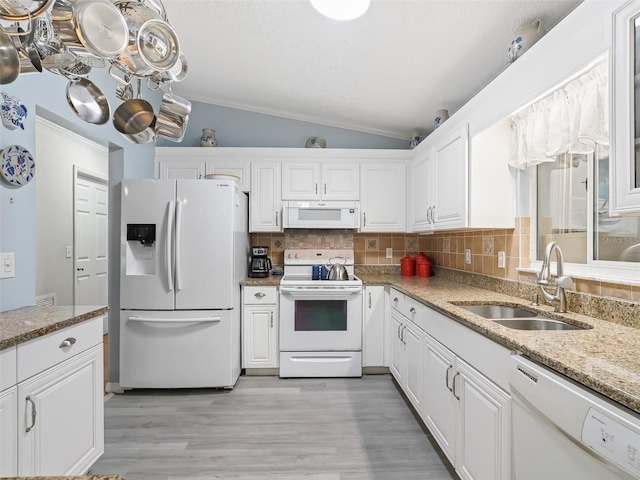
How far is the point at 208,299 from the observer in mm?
2670

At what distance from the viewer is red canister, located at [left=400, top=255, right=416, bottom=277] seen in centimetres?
347

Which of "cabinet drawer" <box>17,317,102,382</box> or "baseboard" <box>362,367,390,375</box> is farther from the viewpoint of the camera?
"baseboard" <box>362,367,390,375</box>

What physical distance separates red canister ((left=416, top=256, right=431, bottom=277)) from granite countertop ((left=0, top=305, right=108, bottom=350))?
267cm

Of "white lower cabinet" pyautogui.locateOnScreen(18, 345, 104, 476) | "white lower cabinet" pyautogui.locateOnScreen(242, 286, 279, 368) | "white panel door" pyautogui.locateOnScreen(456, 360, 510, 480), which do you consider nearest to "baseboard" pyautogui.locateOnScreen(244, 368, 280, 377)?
"white lower cabinet" pyautogui.locateOnScreen(242, 286, 279, 368)

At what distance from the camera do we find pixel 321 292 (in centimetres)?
292

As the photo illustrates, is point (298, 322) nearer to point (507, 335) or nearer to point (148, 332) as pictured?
point (148, 332)

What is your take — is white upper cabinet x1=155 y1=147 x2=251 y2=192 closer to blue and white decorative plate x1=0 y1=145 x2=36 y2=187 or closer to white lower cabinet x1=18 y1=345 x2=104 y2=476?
blue and white decorative plate x1=0 y1=145 x2=36 y2=187

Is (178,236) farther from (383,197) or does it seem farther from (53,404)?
(383,197)

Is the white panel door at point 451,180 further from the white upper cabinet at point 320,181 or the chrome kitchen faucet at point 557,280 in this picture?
the white upper cabinet at point 320,181

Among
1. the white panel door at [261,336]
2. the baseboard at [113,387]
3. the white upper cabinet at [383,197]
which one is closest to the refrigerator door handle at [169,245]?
the white panel door at [261,336]

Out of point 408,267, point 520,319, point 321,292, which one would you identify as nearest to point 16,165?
point 321,292

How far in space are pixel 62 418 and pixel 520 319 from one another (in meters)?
2.13

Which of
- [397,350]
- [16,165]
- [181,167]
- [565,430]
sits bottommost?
[397,350]

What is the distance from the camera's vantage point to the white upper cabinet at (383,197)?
335 centimetres
